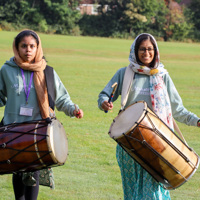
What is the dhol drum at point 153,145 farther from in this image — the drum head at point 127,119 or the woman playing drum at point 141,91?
the woman playing drum at point 141,91

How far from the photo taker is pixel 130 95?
4.75 metres

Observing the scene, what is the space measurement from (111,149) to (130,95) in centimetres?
302

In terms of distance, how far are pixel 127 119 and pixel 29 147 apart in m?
0.90

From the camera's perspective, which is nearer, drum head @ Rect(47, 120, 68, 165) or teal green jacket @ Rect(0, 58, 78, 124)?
drum head @ Rect(47, 120, 68, 165)

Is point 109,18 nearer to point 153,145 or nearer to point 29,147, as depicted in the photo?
point 153,145

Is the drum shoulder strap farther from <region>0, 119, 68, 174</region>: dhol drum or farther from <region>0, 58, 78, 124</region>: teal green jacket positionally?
<region>0, 119, 68, 174</region>: dhol drum

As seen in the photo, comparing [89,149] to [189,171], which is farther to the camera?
[89,149]

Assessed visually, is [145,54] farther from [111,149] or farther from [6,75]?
[111,149]

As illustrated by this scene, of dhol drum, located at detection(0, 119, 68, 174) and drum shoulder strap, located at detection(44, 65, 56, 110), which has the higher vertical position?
drum shoulder strap, located at detection(44, 65, 56, 110)

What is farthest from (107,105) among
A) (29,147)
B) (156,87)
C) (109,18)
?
(109,18)

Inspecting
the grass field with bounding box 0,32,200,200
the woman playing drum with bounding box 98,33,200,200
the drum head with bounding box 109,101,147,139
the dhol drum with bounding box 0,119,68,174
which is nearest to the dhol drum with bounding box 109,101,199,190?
the drum head with bounding box 109,101,147,139

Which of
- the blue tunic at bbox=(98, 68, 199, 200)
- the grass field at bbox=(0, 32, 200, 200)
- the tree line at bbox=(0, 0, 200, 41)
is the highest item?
the blue tunic at bbox=(98, 68, 199, 200)

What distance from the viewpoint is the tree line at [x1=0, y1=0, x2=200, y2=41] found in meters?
54.0

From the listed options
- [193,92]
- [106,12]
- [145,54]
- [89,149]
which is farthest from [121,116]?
[106,12]
